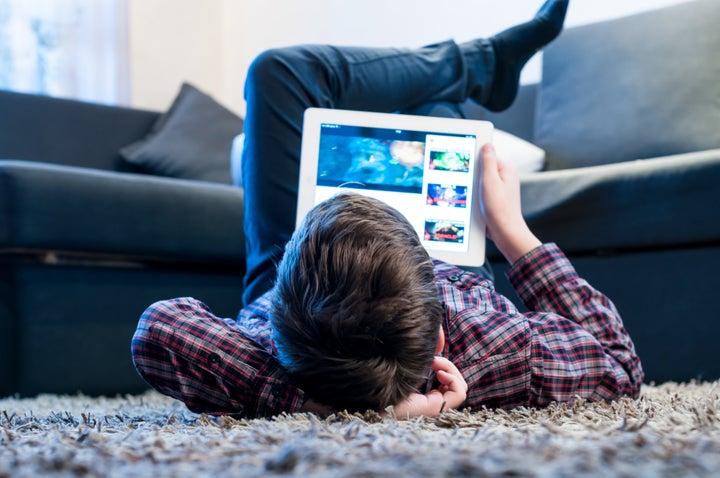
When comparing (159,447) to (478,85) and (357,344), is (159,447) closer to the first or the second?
(357,344)

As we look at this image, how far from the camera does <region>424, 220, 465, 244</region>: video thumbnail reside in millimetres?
950

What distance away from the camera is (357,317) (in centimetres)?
56

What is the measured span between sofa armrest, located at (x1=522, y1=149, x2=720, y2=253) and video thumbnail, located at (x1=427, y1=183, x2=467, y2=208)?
0.38m

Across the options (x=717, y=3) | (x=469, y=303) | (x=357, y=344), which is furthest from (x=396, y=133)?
(x=717, y=3)

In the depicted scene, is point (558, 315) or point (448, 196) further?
point (448, 196)

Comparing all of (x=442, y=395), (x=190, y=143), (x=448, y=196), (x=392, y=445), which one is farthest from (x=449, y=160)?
(x=190, y=143)

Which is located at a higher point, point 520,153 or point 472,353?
point 520,153

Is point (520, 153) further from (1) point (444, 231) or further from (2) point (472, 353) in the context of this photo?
(2) point (472, 353)

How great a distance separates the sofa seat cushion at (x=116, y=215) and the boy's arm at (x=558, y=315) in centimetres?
64

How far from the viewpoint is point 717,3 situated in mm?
1523

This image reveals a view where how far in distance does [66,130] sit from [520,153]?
1303 mm

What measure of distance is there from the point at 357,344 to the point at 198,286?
0.88m

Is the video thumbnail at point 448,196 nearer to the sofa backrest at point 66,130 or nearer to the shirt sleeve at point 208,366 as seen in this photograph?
the shirt sleeve at point 208,366

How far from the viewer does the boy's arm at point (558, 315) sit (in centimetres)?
75
